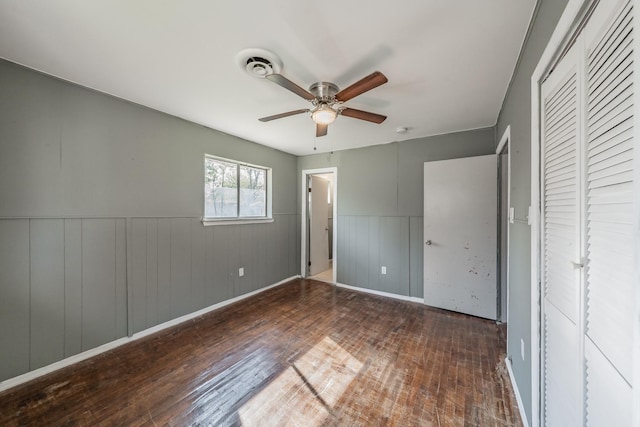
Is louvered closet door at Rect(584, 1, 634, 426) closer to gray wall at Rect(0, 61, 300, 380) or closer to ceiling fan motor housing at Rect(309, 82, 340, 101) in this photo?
ceiling fan motor housing at Rect(309, 82, 340, 101)

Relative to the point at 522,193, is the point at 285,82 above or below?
above

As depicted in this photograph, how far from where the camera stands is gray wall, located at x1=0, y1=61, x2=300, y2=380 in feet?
5.83

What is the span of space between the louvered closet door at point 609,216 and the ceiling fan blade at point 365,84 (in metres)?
0.90

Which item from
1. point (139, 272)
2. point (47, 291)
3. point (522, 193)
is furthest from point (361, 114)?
point (47, 291)

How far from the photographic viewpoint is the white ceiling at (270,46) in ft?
4.25

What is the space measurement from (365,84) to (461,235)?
2312mm

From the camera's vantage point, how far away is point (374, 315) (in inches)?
118

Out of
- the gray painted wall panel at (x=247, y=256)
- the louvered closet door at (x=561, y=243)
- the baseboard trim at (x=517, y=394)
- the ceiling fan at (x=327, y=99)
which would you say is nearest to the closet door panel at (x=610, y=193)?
the louvered closet door at (x=561, y=243)

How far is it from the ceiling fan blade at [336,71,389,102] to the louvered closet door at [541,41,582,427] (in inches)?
32.3

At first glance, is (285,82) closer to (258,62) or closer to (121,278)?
(258,62)

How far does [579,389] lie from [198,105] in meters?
3.18

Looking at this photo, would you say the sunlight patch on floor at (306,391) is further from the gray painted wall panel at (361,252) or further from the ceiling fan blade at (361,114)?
the ceiling fan blade at (361,114)

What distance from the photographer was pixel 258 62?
1.69 m

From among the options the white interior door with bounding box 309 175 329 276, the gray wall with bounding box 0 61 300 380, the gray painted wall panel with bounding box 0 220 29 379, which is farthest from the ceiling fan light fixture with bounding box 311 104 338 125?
the white interior door with bounding box 309 175 329 276
